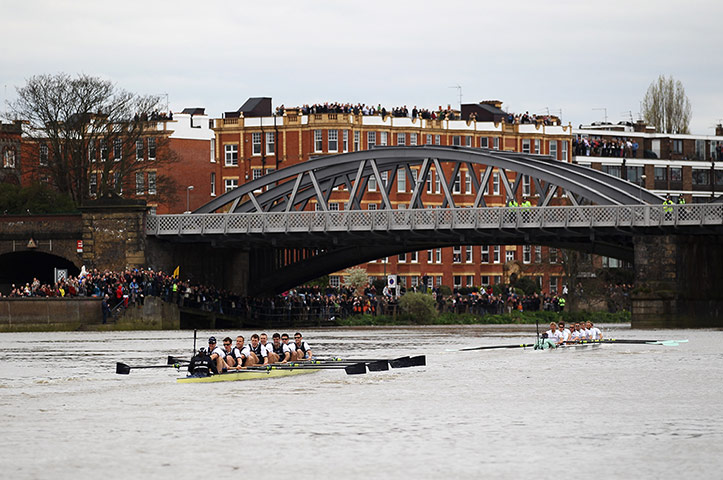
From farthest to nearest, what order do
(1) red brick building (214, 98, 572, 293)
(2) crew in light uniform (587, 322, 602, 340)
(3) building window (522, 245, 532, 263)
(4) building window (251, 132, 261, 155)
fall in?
(3) building window (522, 245, 532, 263)
(4) building window (251, 132, 261, 155)
(1) red brick building (214, 98, 572, 293)
(2) crew in light uniform (587, 322, 602, 340)

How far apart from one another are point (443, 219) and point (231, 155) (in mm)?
45692

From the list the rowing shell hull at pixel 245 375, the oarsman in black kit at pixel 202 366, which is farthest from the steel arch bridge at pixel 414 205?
the oarsman in black kit at pixel 202 366

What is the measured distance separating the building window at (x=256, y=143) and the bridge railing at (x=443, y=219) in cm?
3665

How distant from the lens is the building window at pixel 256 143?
114 meters

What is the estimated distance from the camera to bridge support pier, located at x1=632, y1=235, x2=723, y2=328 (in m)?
68.9

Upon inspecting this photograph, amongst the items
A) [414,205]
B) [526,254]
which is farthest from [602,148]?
[414,205]

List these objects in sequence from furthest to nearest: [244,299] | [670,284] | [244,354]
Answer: [244,299], [670,284], [244,354]

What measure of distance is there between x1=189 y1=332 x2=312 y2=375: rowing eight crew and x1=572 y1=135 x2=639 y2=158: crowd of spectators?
3374 inches

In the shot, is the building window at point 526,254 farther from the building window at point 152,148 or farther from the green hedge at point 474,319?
the building window at point 152,148

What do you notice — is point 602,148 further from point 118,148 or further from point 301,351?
point 301,351

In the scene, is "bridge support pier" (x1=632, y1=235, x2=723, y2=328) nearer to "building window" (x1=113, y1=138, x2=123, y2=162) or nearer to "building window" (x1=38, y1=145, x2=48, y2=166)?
"building window" (x1=113, y1=138, x2=123, y2=162)

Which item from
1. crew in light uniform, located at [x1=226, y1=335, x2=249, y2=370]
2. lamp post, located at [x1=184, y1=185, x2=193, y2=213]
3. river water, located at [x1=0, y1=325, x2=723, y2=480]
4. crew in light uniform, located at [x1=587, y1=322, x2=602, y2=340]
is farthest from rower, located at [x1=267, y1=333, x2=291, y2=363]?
lamp post, located at [x1=184, y1=185, x2=193, y2=213]

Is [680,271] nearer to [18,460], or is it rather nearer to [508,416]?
[508,416]

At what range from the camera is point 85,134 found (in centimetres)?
8862
